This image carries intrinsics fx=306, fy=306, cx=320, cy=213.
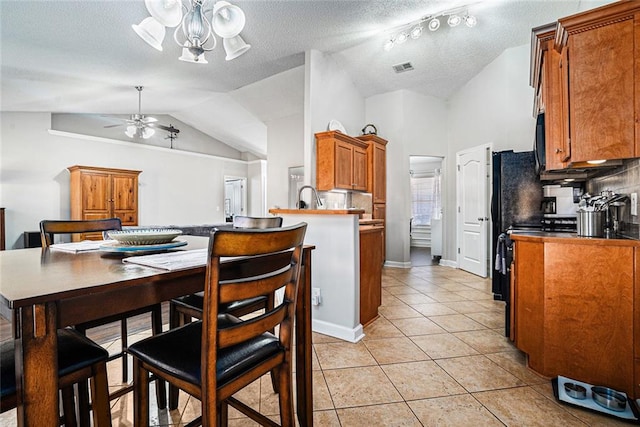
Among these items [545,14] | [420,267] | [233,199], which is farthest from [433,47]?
[233,199]

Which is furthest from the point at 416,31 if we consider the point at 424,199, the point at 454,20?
the point at 424,199

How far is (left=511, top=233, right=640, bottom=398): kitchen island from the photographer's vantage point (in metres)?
1.63

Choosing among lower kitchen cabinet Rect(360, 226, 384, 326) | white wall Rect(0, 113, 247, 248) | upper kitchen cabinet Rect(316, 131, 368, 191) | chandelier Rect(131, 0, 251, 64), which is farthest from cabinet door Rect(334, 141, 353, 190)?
white wall Rect(0, 113, 247, 248)

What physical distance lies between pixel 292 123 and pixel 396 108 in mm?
2125

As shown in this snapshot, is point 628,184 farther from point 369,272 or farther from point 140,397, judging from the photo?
point 140,397

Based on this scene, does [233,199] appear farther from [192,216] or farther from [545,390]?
[545,390]

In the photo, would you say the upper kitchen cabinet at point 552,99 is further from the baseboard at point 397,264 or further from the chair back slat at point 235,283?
the baseboard at point 397,264

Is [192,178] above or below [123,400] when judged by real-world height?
above

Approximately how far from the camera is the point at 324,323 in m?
2.63

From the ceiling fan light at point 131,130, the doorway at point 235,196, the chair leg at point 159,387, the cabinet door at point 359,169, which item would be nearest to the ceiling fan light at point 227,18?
the chair leg at point 159,387

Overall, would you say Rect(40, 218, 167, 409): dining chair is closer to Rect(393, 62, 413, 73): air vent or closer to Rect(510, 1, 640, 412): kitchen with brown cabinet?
Rect(510, 1, 640, 412): kitchen with brown cabinet

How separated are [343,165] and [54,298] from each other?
425 centimetres

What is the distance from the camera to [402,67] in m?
4.96

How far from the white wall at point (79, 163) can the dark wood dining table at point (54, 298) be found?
20.7ft
